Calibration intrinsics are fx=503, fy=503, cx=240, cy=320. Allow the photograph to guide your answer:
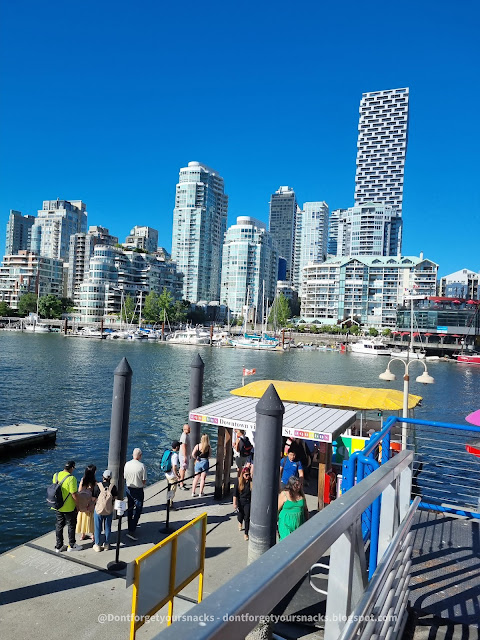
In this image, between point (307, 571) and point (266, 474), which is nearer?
point (307, 571)

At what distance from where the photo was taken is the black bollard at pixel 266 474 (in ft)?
23.4

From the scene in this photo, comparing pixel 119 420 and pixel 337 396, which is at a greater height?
pixel 337 396

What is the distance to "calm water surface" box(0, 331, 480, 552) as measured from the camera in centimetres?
1802

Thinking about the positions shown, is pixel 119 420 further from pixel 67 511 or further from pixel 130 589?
pixel 130 589

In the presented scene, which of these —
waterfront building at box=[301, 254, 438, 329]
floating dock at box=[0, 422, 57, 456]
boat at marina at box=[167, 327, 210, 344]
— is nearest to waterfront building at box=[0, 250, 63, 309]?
boat at marina at box=[167, 327, 210, 344]

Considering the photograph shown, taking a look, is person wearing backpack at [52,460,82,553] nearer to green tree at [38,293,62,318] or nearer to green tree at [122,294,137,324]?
green tree at [122,294,137,324]

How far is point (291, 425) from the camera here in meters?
11.2

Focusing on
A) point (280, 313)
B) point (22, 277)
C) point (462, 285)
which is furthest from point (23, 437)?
point (22, 277)

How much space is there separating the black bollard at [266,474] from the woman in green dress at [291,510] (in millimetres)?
629

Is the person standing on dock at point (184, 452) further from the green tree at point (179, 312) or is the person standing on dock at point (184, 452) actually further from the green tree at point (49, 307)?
the green tree at point (49, 307)

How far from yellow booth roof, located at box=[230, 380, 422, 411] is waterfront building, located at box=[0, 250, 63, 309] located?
184m

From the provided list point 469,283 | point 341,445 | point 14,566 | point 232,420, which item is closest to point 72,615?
point 14,566

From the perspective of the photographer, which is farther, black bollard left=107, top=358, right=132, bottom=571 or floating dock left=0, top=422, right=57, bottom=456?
floating dock left=0, top=422, right=57, bottom=456

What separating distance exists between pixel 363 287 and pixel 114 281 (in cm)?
9183
